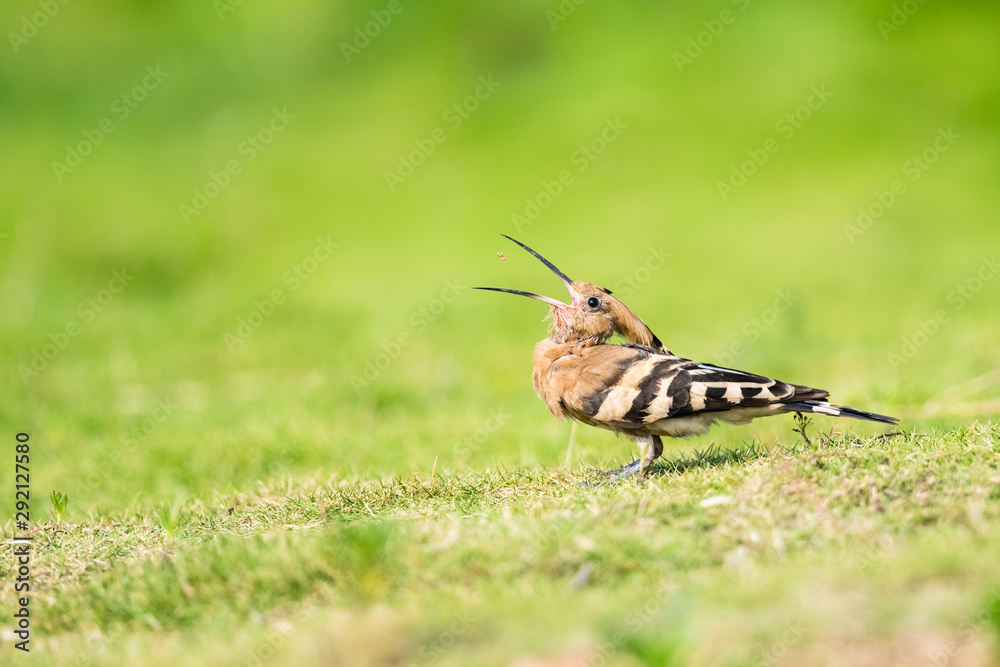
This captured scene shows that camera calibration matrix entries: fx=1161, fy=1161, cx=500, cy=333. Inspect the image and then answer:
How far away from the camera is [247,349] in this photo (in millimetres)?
10859

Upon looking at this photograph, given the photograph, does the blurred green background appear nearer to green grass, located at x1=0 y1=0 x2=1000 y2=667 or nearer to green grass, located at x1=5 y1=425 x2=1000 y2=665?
green grass, located at x1=0 y1=0 x2=1000 y2=667

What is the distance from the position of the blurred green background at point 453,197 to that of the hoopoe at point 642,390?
310 centimetres

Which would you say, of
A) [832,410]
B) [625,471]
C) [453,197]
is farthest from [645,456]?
[453,197]

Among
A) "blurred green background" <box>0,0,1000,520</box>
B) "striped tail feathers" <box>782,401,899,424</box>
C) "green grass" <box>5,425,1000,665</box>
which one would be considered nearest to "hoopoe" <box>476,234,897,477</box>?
"striped tail feathers" <box>782,401,899,424</box>

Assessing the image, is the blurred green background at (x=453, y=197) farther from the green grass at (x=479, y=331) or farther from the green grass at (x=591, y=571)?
the green grass at (x=591, y=571)

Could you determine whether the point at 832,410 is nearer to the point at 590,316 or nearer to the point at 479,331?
the point at 590,316

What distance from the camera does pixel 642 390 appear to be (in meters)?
4.94

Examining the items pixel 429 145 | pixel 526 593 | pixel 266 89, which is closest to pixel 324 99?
pixel 266 89

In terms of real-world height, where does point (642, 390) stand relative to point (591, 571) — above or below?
above

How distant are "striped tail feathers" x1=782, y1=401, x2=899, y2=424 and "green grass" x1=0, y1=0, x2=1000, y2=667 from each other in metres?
0.16

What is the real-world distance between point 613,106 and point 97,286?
696cm

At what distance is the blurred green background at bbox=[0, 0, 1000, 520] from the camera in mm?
10117

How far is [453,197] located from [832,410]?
10.2m

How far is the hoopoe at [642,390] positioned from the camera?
4859 millimetres
